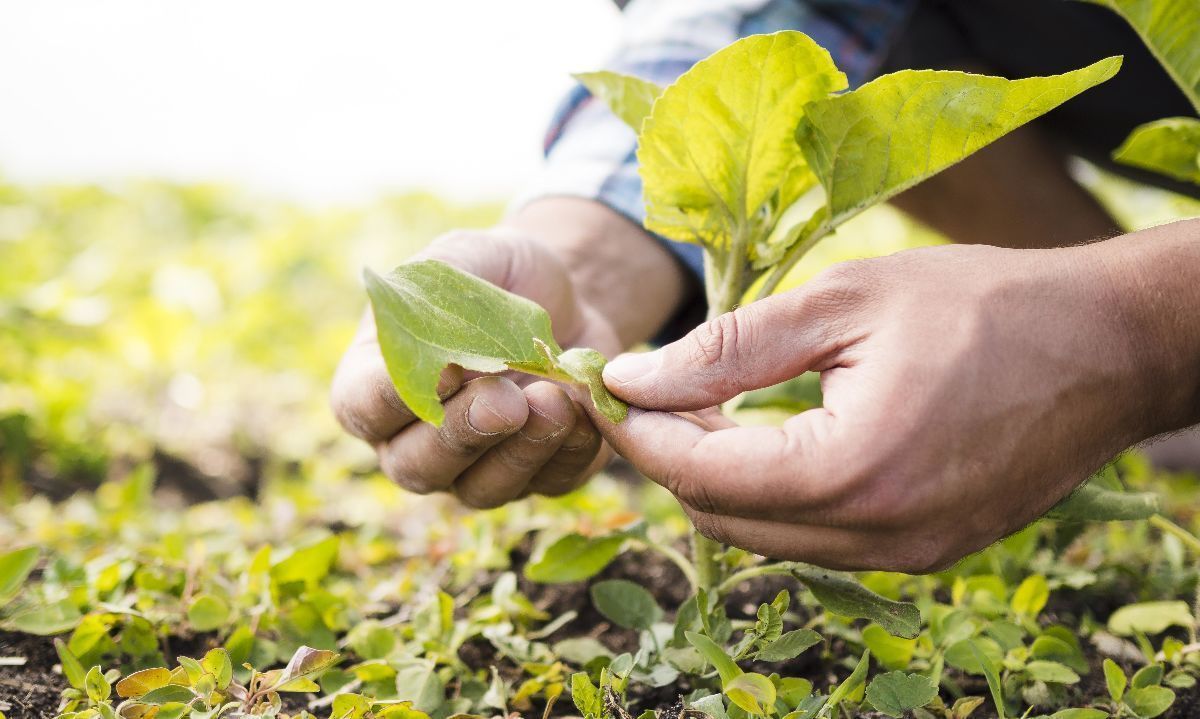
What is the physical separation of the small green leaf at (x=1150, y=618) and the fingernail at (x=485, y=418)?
1029 mm

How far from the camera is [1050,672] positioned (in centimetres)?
125

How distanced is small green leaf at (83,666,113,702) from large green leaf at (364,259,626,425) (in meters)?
0.55

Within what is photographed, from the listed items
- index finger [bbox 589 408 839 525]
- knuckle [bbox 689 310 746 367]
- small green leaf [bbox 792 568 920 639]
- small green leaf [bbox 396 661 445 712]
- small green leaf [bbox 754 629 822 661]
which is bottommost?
small green leaf [bbox 396 661 445 712]

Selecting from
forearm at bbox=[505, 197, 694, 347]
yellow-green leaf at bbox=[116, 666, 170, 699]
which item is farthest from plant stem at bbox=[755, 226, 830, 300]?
yellow-green leaf at bbox=[116, 666, 170, 699]

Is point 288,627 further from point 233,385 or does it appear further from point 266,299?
point 266,299

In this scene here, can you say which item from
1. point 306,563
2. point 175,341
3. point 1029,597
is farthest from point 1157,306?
point 175,341

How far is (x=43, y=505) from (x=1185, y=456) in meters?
3.77

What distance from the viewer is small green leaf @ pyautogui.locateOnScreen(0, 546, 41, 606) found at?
54.9 inches

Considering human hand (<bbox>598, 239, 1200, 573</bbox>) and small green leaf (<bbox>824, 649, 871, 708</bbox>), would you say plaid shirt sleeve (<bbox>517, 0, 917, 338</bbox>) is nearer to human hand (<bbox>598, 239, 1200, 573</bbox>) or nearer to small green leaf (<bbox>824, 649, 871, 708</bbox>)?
human hand (<bbox>598, 239, 1200, 573</bbox>)

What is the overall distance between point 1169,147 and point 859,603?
91 cm

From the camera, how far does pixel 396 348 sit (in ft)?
3.25

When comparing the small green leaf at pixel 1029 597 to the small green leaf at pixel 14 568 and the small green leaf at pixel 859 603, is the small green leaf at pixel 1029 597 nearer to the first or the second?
the small green leaf at pixel 859 603

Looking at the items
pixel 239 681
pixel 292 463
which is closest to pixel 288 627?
pixel 239 681

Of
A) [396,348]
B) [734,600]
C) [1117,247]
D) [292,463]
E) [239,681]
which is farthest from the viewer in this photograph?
[292,463]
